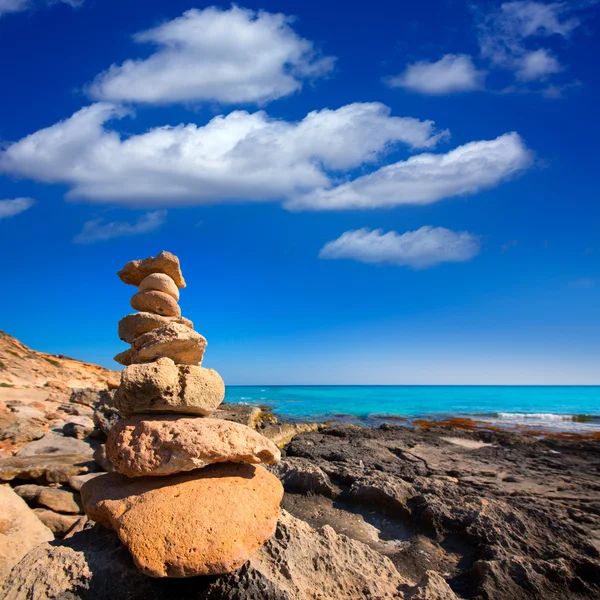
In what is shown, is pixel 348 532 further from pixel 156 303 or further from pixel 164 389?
pixel 156 303

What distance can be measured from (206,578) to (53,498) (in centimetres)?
373

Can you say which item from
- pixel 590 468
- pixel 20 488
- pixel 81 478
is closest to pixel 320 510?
pixel 81 478

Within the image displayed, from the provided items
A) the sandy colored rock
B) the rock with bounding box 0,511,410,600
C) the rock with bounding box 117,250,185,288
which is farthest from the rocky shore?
the rock with bounding box 117,250,185,288

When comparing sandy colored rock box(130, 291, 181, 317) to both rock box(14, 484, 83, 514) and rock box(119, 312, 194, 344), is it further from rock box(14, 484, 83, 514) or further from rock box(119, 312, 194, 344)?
rock box(14, 484, 83, 514)

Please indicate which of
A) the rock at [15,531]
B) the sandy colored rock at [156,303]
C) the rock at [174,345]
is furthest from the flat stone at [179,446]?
the sandy colored rock at [156,303]

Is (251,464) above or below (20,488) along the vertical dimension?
above

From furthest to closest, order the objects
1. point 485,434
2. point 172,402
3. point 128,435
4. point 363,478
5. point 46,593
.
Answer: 1. point 485,434
2. point 363,478
3. point 172,402
4. point 128,435
5. point 46,593

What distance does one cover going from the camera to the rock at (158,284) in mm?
6098

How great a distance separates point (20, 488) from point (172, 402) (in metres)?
3.81

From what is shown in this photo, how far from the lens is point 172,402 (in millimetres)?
4562

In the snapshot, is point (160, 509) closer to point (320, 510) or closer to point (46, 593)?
point (46, 593)

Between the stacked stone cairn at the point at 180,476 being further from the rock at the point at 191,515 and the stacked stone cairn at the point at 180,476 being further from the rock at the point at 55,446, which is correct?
the rock at the point at 55,446

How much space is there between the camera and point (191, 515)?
12.1ft

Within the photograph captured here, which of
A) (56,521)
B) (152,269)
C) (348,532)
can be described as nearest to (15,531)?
(56,521)
